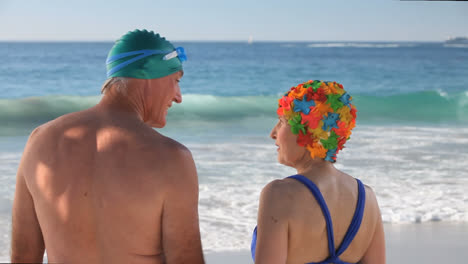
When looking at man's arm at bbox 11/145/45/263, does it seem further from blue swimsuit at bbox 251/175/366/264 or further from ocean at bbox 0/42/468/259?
ocean at bbox 0/42/468/259

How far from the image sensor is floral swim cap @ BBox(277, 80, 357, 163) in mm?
1618

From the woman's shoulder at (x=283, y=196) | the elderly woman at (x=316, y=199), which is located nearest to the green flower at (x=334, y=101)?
the elderly woman at (x=316, y=199)

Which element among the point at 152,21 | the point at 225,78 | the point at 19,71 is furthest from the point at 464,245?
the point at 152,21

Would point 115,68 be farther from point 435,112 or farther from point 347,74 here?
point 347,74

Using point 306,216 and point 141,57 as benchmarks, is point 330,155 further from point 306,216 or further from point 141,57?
point 141,57

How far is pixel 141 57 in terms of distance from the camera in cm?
140

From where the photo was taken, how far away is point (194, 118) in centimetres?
1409

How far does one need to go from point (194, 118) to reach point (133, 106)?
1273 centimetres

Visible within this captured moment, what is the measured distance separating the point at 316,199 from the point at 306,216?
49 millimetres

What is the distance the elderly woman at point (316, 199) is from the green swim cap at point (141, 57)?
0.38 metres

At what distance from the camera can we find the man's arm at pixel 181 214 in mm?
1294

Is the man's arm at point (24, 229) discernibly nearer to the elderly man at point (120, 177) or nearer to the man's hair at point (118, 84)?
the elderly man at point (120, 177)

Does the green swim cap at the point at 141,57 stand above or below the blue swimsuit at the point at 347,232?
above

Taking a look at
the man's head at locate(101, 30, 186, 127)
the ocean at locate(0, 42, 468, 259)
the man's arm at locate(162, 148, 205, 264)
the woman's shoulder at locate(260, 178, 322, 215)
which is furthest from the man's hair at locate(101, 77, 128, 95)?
the ocean at locate(0, 42, 468, 259)
